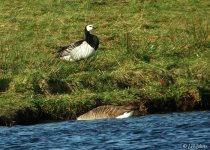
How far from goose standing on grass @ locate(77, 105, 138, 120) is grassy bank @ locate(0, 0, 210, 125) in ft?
1.76

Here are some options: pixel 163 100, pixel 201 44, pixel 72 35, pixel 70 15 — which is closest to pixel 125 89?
pixel 163 100

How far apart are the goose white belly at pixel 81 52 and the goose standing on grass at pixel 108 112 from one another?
3.80 m

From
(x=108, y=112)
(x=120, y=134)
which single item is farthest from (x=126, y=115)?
(x=120, y=134)

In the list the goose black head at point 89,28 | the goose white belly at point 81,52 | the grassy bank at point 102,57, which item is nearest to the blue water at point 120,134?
the grassy bank at point 102,57

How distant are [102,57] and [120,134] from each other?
17.4ft

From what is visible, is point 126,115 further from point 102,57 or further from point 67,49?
point 67,49

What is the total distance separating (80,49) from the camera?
22.7m

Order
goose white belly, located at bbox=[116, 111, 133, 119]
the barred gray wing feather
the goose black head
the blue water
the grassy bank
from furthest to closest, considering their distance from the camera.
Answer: the goose black head → the barred gray wing feather → the grassy bank → goose white belly, located at bbox=[116, 111, 133, 119] → the blue water

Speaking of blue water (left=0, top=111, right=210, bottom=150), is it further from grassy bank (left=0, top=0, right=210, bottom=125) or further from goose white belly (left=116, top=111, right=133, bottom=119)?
grassy bank (left=0, top=0, right=210, bottom=125)

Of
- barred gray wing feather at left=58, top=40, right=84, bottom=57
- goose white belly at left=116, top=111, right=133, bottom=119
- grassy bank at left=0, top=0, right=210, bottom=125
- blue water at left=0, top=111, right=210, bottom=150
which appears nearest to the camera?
blue water at left=0, top=111, right=210, bottom=150

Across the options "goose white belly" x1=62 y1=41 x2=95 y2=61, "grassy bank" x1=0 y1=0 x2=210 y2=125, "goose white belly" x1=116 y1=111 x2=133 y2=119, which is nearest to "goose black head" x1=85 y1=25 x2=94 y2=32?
"grassy bank" x1=0 y1=0 x2=210 y2=125

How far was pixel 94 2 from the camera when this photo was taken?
28.3 m

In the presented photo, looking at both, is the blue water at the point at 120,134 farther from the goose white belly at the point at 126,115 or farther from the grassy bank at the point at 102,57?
the grassy bank at the point at 102,57

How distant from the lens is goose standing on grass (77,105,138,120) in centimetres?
1877
